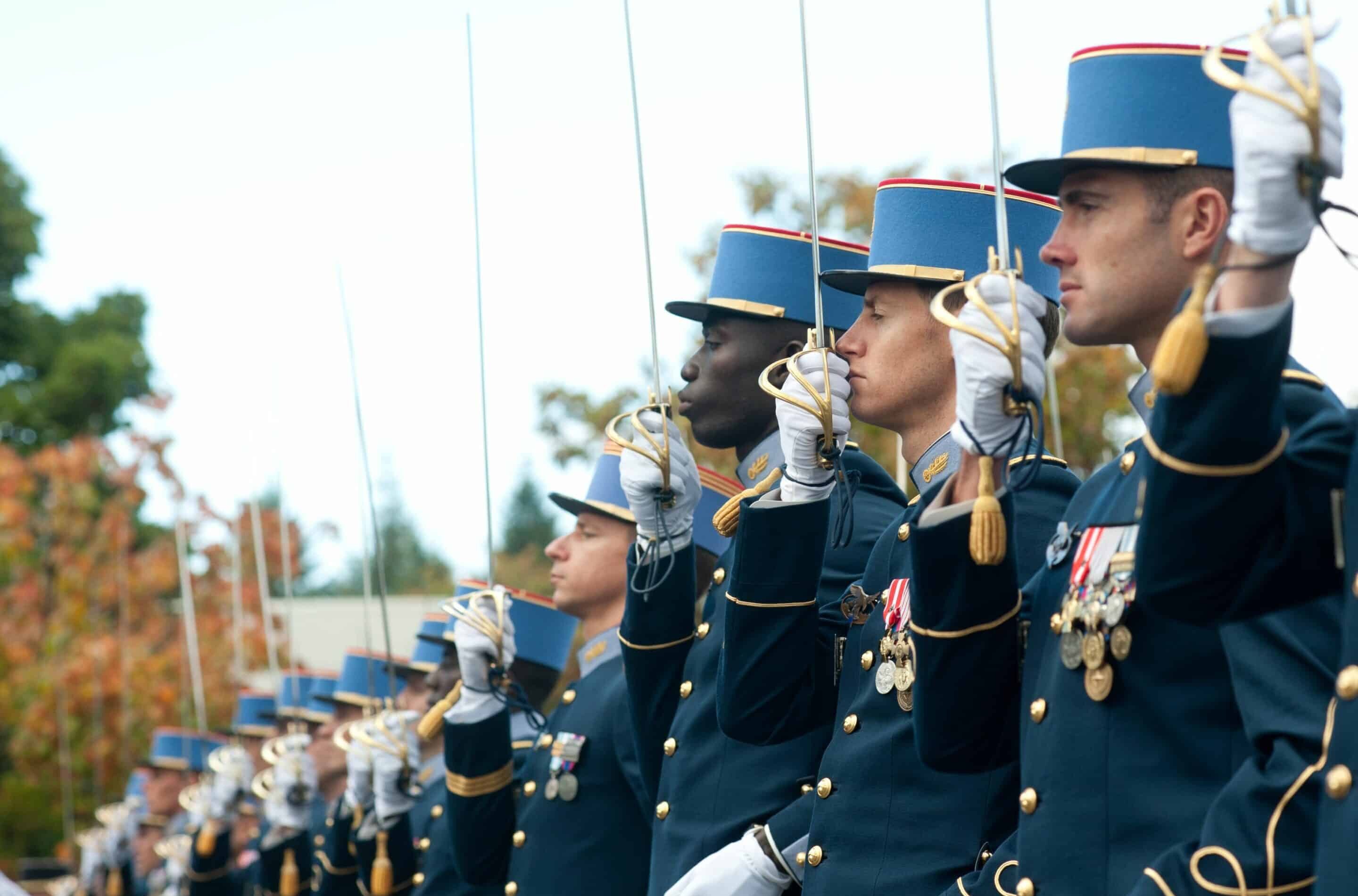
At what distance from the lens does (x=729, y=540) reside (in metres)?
6.14

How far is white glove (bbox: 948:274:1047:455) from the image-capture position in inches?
112

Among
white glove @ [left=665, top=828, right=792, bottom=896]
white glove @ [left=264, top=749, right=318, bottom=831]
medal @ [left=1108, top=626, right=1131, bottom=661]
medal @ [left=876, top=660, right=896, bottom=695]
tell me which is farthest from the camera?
white glove @ [left=264, top=749, right=318, bottom=831]

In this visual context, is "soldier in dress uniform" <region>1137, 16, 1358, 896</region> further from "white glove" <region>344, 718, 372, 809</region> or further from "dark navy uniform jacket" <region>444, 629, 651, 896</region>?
"white glove" <region>344, 718, 372, 809</region>

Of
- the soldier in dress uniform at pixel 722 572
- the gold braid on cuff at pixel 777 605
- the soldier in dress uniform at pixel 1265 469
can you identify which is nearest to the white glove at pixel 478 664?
the soldier in dress uniform at pixel 722 572

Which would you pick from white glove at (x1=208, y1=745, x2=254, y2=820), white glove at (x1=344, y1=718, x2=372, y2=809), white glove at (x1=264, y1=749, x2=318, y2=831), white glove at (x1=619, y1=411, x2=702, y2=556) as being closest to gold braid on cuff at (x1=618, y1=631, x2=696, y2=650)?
white glove at (x1=619, y1=411, x2=702, y2=556)

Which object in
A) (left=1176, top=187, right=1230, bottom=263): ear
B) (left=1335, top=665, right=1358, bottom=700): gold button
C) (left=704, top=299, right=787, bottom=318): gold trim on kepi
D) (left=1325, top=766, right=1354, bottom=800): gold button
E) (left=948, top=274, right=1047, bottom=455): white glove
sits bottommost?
(left=1325, top=766, right=1354, bottom=800): gold button

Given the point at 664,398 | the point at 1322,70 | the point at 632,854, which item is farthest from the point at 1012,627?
the point at 632,854

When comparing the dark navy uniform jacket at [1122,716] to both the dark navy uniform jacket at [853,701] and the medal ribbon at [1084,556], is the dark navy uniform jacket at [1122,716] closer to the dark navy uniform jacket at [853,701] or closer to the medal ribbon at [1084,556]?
the medal ribbon at [1084,556]

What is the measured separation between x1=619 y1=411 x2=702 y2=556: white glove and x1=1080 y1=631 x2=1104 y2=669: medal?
197 cm

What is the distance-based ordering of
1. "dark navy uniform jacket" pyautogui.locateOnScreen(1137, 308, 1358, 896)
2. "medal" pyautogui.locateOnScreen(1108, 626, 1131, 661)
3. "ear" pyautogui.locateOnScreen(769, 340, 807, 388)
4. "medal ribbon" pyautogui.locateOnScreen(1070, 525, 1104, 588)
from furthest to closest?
1. "ear" pyautogui.locateOnScreen(769, 340, 807, 388)
2. "medal ribbon" pyautogui.locateOnScreen(1070, 525, 1104, 588)
3. "medal" pyautogui.locateOnScreen(1108, 626, 1131, 661)
4. "dark navy uniform jacket" pyautogui.locateOnScreen(1137, 308, 1358, 896)

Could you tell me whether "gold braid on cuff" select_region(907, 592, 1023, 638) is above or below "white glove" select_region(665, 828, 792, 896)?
above

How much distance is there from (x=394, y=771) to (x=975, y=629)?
15.5 feet

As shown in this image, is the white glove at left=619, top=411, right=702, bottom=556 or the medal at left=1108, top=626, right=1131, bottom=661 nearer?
the medal at left=1108, top=626, right=1131, bottom=661

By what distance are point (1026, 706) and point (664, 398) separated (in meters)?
2.33
